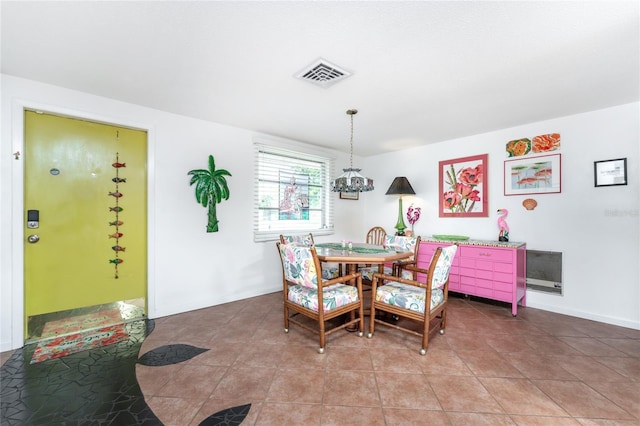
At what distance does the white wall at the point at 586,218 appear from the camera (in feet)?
9.28

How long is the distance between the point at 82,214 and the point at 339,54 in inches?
116

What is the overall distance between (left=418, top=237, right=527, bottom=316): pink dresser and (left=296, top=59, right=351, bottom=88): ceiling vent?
2702mm

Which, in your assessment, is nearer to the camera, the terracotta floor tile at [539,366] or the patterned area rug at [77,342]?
the terracotta floor tile at [539,366]

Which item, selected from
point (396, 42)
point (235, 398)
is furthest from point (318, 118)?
point (235, 398)

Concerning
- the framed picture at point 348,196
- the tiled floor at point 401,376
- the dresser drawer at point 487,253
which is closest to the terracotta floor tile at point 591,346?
the tiled floor at point 401,376

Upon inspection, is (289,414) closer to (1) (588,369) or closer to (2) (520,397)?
(2) (520,397)

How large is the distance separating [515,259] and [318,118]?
9.67 feet

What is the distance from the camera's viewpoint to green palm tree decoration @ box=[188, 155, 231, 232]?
129 inches

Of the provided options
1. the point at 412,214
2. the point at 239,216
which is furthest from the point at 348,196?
the point at 239,216

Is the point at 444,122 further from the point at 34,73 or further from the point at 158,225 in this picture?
the point at 34,73

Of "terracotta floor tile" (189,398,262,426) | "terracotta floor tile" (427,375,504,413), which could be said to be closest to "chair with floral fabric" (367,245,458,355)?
"terracotta floor tile" (427,375,504,413)

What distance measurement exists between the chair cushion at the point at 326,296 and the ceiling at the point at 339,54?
1939 millimetres

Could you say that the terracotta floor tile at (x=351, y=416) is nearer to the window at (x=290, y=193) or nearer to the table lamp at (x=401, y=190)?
the window at (x=290, y=193)

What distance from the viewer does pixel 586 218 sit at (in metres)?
3.07
